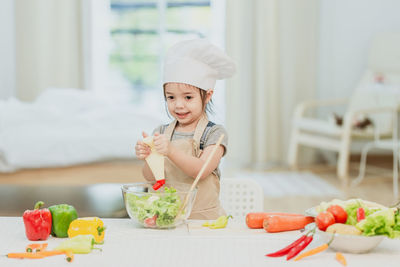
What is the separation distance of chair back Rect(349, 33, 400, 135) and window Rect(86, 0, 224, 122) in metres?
1.48

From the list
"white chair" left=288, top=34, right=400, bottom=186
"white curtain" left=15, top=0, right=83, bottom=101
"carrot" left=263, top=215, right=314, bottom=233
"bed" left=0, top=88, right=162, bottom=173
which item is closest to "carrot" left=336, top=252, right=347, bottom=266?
"carrot" left=263, top=215, right=314, bottom=233

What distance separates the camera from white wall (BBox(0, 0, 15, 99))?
18.4 feet

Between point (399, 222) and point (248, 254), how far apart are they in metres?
0.33

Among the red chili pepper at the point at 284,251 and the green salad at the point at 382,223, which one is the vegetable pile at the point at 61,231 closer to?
the red chili pepper at the point at 284,251

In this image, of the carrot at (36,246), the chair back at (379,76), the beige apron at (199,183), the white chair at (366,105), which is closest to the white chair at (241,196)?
the beige apron at (199,183)

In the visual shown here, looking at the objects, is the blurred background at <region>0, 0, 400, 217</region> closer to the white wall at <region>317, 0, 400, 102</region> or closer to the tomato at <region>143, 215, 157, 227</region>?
the white wall at <region>317, 0, 400, 102</region>

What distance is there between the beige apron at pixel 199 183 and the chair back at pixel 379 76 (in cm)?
362

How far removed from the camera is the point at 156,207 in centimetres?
141

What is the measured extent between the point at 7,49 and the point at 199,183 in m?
4.47

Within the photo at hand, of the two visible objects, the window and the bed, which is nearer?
the bed

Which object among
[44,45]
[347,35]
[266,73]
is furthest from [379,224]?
[44,45]

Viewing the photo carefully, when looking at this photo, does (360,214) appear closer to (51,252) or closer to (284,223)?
(284,223)

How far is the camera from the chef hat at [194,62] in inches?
67.5

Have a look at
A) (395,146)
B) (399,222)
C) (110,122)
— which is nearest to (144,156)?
(399,222)
